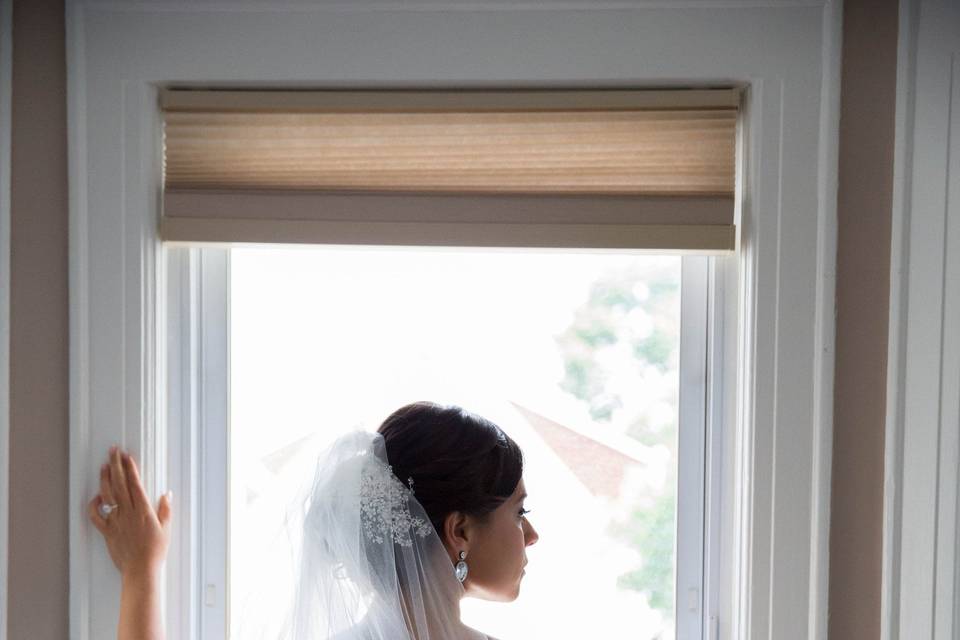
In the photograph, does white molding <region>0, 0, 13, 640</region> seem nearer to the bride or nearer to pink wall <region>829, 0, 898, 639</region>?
the bride

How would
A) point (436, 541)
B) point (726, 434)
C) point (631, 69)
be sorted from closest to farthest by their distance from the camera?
point (436, 541) < point (631, 69) < point (726, 434)

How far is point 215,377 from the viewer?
189 centimetres

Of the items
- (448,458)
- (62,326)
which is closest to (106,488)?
(62,326)

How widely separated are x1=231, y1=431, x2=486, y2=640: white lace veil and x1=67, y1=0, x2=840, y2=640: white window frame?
1.61 ft

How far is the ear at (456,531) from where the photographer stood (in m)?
1.54

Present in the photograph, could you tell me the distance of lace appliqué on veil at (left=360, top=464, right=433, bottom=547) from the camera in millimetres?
1490

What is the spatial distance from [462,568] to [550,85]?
0.97 m

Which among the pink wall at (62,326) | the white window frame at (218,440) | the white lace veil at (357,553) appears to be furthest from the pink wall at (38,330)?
the white lace veil at (357,553)

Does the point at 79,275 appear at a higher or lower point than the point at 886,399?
higher

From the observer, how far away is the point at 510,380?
6.26ft

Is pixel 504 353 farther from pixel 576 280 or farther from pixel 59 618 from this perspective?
pixel 59 618

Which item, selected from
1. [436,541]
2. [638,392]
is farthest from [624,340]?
[436,541]

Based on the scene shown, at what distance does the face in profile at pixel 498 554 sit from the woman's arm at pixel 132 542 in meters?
0.67

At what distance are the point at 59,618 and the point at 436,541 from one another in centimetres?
88
